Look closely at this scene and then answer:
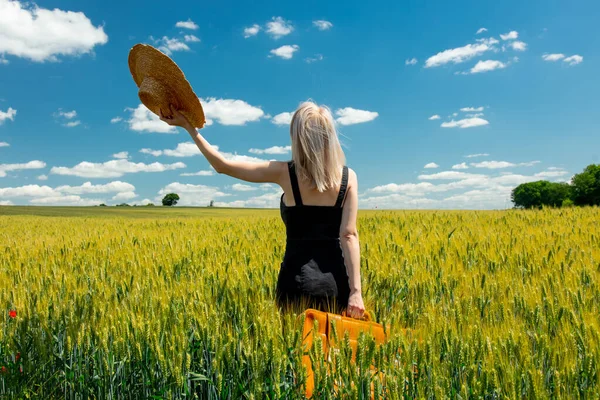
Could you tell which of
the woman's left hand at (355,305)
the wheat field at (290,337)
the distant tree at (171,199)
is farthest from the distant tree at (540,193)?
the woman's left hand at (355,305)

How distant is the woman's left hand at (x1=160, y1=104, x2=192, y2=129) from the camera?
2926mm

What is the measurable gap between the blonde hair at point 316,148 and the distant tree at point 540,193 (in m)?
61.3

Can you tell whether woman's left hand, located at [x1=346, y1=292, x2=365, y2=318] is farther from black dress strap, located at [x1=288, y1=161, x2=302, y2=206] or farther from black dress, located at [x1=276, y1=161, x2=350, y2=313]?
black dress strap, located at [x1=288, y1=161, x2=302, y2=206]

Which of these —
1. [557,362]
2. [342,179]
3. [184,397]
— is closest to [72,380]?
[184,397]

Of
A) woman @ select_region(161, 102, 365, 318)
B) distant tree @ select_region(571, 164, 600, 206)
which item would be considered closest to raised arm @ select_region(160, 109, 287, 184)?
woman @ select_region(161, 102, 365, 318)

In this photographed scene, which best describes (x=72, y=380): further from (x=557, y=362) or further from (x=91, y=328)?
(x=557, y=362)

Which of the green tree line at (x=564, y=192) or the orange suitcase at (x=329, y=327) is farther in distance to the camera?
the green tree line at (x=564, y=192)

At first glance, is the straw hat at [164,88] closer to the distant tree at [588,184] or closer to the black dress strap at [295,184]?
the black dress strap at [295,184]

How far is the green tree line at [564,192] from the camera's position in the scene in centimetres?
4619

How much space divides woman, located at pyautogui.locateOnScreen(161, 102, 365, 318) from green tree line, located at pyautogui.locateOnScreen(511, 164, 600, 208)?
41590 mm

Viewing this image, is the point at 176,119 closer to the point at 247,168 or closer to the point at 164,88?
the point at 164,88

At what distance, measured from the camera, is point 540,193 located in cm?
6144

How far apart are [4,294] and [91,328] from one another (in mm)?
1581

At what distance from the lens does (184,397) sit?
1.86 meters
